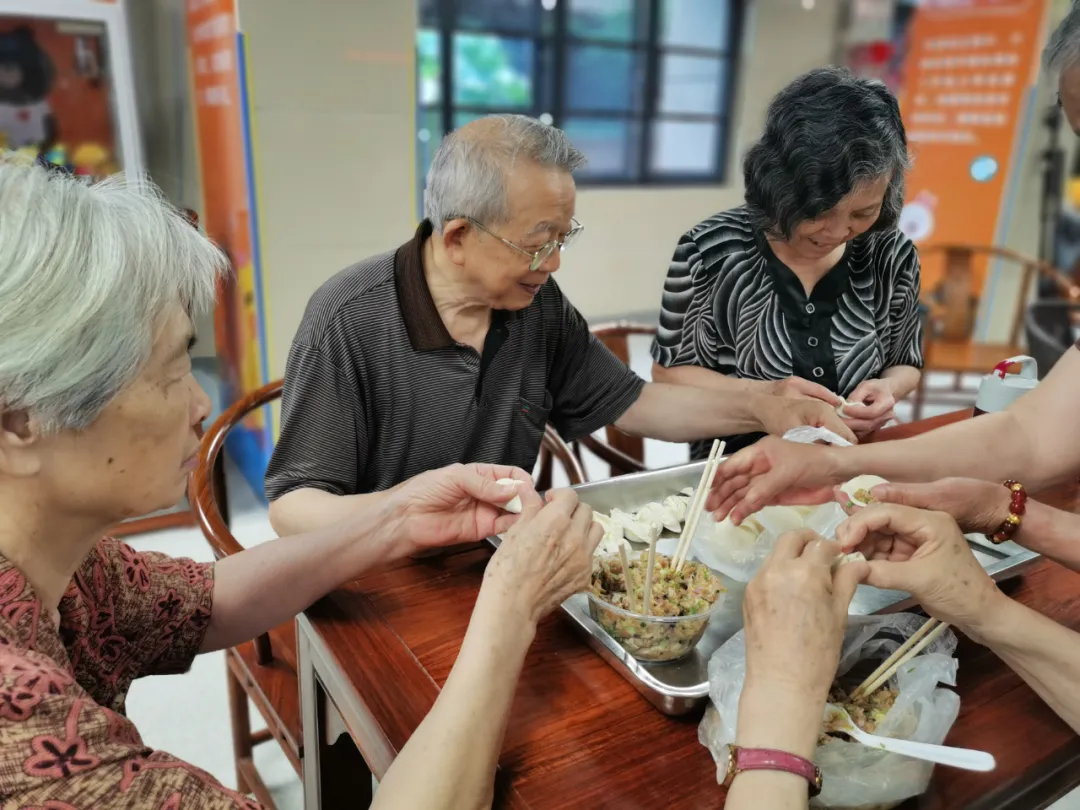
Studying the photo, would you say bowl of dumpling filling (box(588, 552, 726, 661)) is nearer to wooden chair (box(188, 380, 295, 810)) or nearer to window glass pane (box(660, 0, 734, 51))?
wooden chair (box(188, 380, 295, 810))

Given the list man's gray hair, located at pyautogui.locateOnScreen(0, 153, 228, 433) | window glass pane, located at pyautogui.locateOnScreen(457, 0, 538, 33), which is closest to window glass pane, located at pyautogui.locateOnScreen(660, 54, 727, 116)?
window glass pane, located at pyautogui.locateOnScreen(457, 0, 538, 33)

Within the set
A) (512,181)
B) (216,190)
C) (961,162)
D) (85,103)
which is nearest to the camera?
(512,181)

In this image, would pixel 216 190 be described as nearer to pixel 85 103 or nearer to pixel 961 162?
pixel 85 103

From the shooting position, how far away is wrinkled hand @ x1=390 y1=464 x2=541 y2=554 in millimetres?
1203

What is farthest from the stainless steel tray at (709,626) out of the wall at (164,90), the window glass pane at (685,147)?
the window glass pane at (685,147)

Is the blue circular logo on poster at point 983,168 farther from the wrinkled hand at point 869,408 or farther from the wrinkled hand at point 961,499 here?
the wrinkled hand at point 961,499

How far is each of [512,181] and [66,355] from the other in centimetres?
88

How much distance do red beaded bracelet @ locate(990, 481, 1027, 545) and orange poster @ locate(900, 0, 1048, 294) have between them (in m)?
4.12

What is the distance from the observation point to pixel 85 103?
9.43 ft

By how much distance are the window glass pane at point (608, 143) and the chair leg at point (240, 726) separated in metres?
5.30

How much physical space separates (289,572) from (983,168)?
5.31m

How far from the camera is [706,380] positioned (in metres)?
1.96

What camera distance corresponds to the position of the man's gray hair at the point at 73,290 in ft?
2.33

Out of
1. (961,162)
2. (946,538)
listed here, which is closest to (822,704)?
(946,538)
